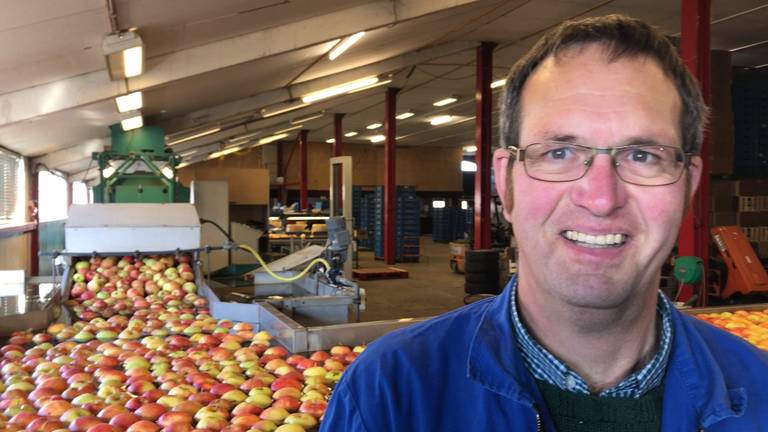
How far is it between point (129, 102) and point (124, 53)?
2.41 metres

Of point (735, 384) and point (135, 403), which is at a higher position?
point (735, 384)

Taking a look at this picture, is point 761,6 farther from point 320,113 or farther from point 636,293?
point 320,113

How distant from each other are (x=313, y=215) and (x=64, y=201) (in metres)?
7.57

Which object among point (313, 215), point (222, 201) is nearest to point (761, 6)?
point (222, 201)

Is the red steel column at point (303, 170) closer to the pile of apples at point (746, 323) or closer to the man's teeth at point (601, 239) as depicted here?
the pile of apples at point (746, 323)

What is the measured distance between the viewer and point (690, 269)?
20.4ft

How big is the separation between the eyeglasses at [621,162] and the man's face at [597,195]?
1cm

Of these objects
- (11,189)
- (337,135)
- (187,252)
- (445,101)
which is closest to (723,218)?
(187,252)

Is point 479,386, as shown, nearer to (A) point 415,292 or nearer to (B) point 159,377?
(B) point 159,377

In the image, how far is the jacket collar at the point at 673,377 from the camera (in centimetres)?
108

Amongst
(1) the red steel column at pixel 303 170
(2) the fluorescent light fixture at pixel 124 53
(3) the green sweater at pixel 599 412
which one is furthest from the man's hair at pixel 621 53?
(1) the red steel column at pixel 303 170

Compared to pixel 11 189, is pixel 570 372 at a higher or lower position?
lower

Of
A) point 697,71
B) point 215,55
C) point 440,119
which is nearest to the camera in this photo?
point 697,71

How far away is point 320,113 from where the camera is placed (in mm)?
19062
